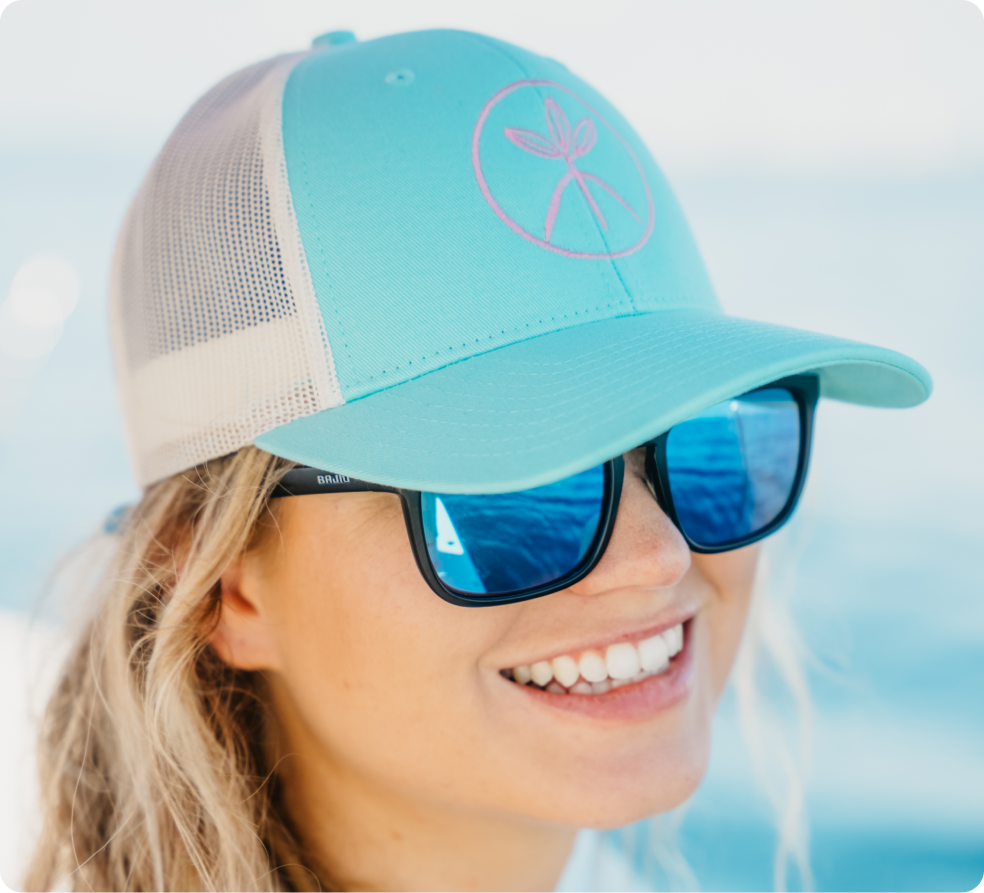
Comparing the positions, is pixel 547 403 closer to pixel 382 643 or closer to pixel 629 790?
pixel 382 643

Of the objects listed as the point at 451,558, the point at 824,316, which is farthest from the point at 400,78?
the point at 824,316

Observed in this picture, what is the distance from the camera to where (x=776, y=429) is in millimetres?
1083

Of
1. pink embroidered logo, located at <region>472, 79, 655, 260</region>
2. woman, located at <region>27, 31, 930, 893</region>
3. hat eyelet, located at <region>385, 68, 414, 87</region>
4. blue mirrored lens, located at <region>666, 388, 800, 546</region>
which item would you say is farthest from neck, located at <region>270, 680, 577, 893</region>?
hat eyelet, located at <region>385, 68, 414, 87</region>

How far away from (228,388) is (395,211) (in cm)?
27

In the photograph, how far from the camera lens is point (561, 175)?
91 centimetres

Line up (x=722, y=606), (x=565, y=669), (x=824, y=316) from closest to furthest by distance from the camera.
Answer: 1. (x=565, y=669)
2. (x=722, y=606)
3. (x=824, y=316)

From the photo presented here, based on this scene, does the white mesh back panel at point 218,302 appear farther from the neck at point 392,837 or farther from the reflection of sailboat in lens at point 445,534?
the neck at point 392,837

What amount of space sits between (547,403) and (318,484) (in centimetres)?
28

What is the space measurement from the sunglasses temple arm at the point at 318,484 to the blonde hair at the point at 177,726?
0.02 meters

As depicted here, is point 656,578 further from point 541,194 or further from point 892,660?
point 892,660

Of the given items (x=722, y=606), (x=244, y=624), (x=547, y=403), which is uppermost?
(x=547, y=403)

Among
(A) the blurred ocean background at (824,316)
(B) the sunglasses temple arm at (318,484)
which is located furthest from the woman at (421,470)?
(A) the blurred ocean background at (824,316)

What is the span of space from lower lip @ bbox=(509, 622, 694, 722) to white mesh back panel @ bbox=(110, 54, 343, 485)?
1.48 ft

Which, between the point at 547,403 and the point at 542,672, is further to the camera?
the point at 542,672
